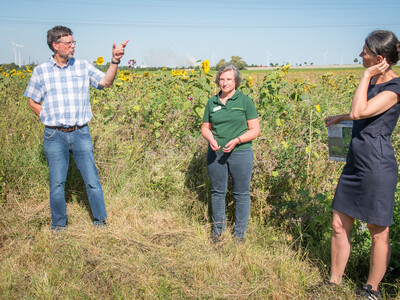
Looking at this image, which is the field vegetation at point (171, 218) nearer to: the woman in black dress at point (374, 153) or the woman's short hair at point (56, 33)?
the woman in black dress at point (374, 153)

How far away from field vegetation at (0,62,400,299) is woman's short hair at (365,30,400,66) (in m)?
1.21

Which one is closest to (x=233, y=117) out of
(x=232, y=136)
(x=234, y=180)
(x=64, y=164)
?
(x=232, y=136)

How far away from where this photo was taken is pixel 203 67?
451 centimetres

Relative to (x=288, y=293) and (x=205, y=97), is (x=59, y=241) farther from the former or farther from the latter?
(x=205, y=97)

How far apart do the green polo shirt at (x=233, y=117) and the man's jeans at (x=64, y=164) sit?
45.1 inches

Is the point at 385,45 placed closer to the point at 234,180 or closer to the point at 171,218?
the point at 234,180

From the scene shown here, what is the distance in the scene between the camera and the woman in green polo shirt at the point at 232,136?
109 inches

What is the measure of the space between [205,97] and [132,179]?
47.9 inches

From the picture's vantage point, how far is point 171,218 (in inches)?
130

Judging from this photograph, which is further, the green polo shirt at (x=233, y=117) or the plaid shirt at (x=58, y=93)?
the plaid shirt at (x=58, y=93)

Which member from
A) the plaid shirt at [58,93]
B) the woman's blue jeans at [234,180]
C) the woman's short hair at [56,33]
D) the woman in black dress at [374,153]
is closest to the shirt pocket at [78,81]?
the plaid shirt at [58,93]

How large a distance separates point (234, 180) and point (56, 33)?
187cm

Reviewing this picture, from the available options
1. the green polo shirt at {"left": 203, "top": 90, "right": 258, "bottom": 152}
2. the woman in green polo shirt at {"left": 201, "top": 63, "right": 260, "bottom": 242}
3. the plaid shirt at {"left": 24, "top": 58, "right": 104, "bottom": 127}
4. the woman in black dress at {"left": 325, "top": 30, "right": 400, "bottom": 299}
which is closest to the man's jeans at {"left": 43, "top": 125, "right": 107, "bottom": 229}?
the plaid shirt at {"left": 24, "top": 58, "right": 104, "bottom": 127}

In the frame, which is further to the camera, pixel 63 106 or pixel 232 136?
pixel 63 106
